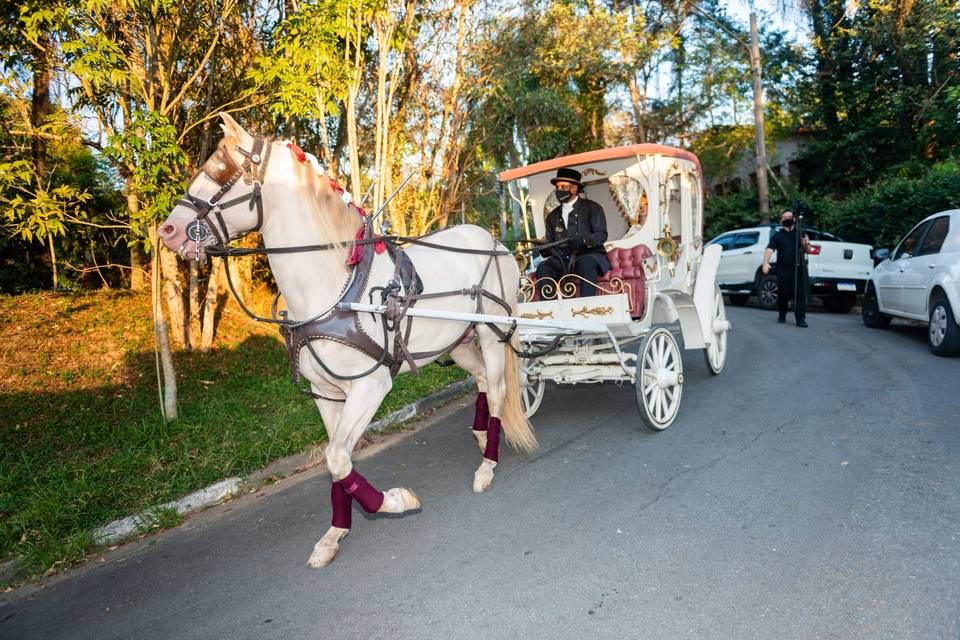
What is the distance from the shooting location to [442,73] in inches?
433

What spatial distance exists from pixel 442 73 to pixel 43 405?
7.69m

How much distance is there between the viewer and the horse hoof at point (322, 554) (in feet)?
11.3

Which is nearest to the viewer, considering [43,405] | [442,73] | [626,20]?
[43,405]

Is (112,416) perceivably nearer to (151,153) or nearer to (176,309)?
(176,309)

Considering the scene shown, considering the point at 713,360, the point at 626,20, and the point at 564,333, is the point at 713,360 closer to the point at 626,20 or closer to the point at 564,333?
the point at 564,333

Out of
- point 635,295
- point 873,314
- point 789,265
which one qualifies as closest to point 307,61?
point 635,295

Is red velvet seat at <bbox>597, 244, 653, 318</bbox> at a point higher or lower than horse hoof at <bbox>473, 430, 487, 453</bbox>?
higher

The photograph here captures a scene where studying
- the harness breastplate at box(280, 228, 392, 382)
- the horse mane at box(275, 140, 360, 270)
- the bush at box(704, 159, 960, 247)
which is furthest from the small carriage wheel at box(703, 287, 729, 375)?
the bush at box(704, 159, 960, 247)

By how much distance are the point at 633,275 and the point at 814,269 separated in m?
9.07

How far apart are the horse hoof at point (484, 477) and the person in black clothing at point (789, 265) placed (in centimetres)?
779

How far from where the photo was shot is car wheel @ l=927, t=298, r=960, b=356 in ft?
23.8

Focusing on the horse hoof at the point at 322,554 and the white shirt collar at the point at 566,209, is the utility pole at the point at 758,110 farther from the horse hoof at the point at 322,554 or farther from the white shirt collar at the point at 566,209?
the horse hoof at the point at 322,554

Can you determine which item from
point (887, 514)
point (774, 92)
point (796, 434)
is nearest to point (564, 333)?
point (796, 434)

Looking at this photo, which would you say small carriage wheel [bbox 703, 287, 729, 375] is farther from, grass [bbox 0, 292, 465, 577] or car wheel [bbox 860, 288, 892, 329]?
car wheel [bbox 860, 288, 892, 329]
